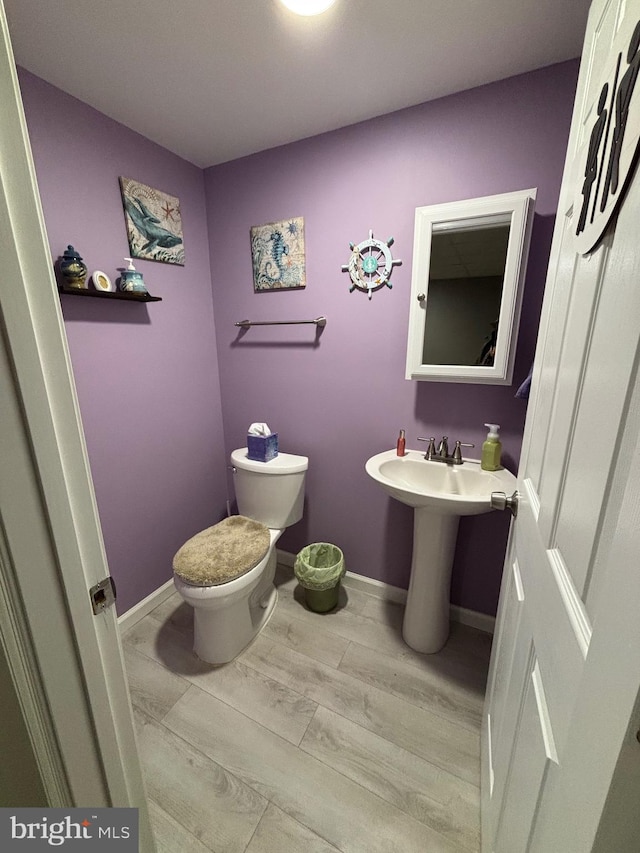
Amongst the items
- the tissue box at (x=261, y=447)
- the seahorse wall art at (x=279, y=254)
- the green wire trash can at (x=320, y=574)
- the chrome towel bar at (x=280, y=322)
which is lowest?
the green wire trash can at (x=320, y=574)

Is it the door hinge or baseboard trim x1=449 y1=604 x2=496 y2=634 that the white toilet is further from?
baseboard trim x1=449 y1=604 x2=496 y2=634

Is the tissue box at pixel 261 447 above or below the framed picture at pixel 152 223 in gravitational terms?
below

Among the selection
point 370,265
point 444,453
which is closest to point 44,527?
point 444,453

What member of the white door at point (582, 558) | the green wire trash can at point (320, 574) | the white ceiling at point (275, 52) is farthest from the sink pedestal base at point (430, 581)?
the white ceiling at point (275, 52)

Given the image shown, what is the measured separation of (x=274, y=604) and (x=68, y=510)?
155cm

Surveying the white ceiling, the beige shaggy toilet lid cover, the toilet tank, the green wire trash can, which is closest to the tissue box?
the toilet tank

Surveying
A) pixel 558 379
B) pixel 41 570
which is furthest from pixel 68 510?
pixel 558 379

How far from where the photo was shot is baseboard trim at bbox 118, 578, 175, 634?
1.66 meters

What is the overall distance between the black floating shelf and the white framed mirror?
3.86 feet

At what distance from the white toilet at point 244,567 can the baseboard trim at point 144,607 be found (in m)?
0.40

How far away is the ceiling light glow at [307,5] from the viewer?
919 mm

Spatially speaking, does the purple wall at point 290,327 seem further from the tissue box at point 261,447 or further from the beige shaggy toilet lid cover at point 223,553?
the beige shaggy toilet lid cover at point 223,553

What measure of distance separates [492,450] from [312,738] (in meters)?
1.28

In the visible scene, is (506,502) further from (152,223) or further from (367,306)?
(152,223)
